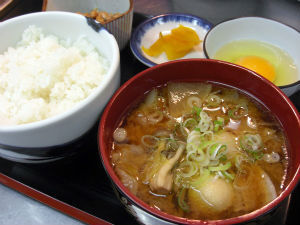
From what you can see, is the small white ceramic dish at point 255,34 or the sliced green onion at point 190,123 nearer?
the sliced green onion at point 190,123

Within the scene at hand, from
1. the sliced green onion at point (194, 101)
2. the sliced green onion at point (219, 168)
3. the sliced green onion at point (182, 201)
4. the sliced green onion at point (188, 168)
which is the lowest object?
the sliced green onion at point (182, 201)

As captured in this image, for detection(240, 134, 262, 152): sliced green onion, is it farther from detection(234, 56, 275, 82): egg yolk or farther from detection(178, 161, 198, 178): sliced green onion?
detection(234, 56, 275, 82): egg yolk

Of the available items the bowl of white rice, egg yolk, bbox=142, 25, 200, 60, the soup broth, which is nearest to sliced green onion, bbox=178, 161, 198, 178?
the soup broth

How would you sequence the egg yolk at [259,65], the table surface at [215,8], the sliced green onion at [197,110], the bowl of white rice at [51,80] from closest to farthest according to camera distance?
1. the bowl of white rice at [51,80]
2. the sliced green onion at [197,110]
3. the egg yolk at [259,65]
4. the table surface at [215,8]

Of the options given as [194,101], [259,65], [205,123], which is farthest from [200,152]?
[259,65]

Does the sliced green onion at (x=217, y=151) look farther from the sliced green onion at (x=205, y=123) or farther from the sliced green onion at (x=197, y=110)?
the sliced green onion at (x=197, y=110)

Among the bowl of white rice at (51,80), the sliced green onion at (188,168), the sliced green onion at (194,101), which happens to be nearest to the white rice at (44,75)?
the bowl of white rice at (51,80)

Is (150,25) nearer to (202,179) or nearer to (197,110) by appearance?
(197,110)
